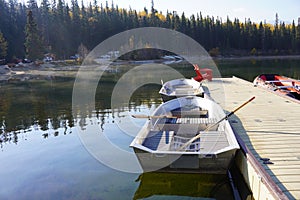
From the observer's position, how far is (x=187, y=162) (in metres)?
5.68

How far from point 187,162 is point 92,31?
63672 mm

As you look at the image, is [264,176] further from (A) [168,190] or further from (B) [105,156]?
(B) [105,156]

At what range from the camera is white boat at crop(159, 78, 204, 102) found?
44.3ft

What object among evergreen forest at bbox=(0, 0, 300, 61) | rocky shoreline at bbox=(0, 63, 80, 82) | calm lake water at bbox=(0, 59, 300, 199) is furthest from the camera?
evergreen forest at bbox=(0, 0, 300, 61)

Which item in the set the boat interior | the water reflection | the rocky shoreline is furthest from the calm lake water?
the rocky shoreline

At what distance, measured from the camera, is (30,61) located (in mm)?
49094

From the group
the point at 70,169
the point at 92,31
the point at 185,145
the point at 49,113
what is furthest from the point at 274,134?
the point at 92,31

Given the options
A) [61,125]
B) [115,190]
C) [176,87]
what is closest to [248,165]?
[115,190]

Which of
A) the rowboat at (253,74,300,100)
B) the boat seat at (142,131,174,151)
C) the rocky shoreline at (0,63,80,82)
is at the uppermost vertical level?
the rocky shoreline at (0,63,80,82)

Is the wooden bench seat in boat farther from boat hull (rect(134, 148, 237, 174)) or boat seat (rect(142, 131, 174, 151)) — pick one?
boat hull (rect(134, 148, 237, 174))

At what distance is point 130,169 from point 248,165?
10.0 feet

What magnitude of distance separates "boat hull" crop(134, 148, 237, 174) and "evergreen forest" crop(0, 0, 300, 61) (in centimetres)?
4649

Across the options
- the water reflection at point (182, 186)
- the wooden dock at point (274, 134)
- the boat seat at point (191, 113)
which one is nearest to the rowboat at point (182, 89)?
the wooden dock at point (274, 134)

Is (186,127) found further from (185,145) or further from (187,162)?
(187,162)
